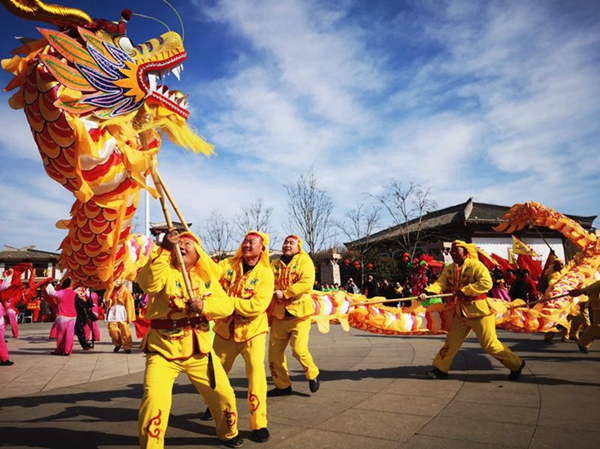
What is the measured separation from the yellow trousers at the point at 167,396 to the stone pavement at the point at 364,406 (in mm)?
313

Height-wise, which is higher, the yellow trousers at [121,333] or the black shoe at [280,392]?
the yellow trousers at [121,333]

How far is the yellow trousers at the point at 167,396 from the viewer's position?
2.59 metres

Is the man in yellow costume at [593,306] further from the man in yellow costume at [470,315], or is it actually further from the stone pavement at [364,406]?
the man in yellow costume at [470,315]

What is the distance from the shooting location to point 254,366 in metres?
3.43

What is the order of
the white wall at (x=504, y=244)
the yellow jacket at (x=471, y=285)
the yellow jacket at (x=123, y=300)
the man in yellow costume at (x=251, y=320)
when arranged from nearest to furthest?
the man in yellow costume at (x=251, y=320) → the yellow jacket at (x=471, y=285) → the yellow jacket at (x=123, y=300) → the white wall at (x=504, y=244)

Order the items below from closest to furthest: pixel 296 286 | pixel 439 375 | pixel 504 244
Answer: pixel 296 286 < pixel 439 375 < pixel 504 244

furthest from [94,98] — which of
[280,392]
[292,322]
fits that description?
[280,392]

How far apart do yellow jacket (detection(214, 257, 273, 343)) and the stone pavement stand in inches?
31.1

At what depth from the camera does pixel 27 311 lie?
21.0m

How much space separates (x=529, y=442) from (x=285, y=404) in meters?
2.15

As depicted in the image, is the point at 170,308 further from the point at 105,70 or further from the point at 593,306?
the point at 593,306

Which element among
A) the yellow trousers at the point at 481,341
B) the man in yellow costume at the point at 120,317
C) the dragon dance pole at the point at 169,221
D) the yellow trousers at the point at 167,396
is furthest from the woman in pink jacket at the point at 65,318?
the yellow trousers at the point at 481,341

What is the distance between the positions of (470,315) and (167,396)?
11.7 ft

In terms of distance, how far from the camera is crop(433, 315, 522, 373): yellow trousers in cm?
482
